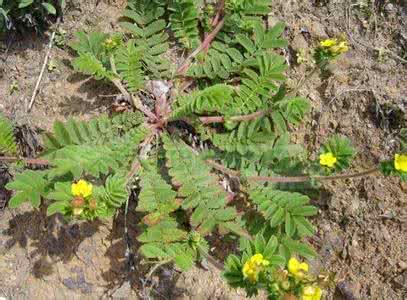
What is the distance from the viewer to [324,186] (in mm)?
4004

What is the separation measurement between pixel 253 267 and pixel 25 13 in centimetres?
272

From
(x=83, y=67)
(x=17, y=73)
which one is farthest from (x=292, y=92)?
(x=17, y=73)

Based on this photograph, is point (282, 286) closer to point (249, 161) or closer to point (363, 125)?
point (249, 161)

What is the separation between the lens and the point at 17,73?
178 inches

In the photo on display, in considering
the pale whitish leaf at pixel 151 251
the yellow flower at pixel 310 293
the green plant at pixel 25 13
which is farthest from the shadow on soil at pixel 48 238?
the yellow flower at pixel 310 293

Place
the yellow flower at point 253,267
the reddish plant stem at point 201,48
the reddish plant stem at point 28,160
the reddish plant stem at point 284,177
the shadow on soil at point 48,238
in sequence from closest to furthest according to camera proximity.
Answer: the yellow flower at point 253,267
the reddish plant stem at point 284,177
the reddish plant stem at point 28,160
the shadow on soil at point 48,238
the reddish plant stem at point 201,48

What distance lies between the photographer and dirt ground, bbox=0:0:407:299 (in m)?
3.87

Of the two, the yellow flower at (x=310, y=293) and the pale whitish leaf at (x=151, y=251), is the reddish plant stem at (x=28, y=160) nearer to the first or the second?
the pale whitish leaf at (x=151, y=251)

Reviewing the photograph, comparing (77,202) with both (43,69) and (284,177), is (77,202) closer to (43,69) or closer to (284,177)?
(284,177)

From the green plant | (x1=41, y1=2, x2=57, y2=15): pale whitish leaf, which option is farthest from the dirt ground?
(x1=41, y1=2, x2=57, y2=15): pale whitish leaf

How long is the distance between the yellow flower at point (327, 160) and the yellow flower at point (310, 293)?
800 millimetres

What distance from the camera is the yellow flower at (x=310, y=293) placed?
9.36 feet

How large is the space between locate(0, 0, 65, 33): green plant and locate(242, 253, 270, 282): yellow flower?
2.53 meters

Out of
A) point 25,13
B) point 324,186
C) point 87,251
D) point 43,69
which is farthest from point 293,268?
point 25,13
